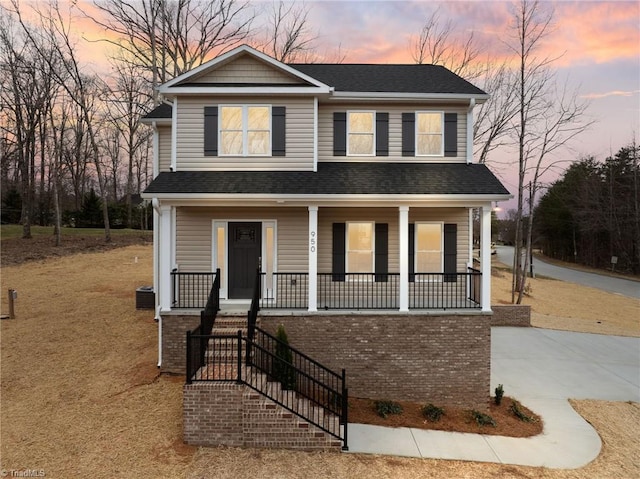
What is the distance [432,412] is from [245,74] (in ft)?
33.4

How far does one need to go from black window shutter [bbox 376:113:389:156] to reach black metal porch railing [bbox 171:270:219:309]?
620 centimetres

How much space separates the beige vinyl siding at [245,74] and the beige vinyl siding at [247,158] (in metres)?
0.57

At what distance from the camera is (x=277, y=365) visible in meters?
7.80

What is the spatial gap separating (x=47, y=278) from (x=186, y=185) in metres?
13.8

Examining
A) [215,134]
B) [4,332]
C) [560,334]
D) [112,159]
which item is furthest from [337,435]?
[112,159]

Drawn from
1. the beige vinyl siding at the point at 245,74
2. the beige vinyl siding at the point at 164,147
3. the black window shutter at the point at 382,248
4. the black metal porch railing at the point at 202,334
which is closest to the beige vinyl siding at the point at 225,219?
the black metal porch railing at the point at 202,334

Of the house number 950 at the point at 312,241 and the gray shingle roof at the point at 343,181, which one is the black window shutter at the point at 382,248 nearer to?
the gray shingle roof at the point at 343,181

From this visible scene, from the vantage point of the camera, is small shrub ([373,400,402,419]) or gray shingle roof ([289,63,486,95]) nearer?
small shrub ([373,400,402,419])

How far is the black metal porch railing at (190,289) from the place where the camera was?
9.67 m

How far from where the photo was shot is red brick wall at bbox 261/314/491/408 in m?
8.81

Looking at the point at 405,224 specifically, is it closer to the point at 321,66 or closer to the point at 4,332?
the point at 321,66

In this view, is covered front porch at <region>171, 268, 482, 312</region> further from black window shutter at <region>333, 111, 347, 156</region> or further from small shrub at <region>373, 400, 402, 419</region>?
black window shutter at <region>333, 111, 347, 156</region>

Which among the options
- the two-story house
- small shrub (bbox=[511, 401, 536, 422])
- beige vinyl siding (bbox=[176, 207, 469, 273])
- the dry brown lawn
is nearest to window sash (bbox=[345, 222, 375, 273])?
the two-story house

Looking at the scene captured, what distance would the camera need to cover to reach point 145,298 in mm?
13922
